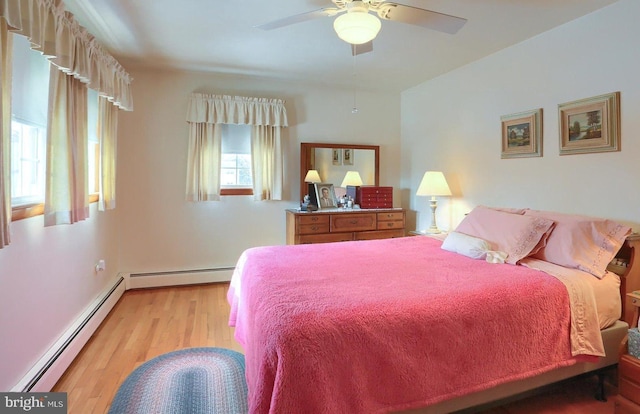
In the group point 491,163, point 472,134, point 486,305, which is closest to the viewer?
point 486,305

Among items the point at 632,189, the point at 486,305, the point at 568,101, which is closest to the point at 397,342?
the point at 486,305

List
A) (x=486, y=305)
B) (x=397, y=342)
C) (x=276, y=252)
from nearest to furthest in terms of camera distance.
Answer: (x=397, y=342)
(x=486, y=305)
(x=276, y=252)

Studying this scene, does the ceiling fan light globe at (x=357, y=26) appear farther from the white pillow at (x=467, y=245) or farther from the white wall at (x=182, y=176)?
the white wall at (x=182, y=176)

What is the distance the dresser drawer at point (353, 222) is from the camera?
3926mm

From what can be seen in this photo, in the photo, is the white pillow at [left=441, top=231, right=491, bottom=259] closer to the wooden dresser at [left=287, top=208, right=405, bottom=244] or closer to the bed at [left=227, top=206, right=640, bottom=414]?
the bed at [left=227, top=206, right=640, bottom=414]

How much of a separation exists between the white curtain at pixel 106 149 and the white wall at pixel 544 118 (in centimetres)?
346

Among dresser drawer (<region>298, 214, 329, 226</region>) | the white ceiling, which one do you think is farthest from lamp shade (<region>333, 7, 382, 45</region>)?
dresser drawer (<region>298, 214, 329, 226</region>)

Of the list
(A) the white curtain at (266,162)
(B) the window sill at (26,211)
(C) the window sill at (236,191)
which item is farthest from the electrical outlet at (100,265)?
(A) the white curtain at (266,162)

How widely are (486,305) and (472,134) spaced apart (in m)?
2.42

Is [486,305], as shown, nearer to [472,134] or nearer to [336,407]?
[336,407]

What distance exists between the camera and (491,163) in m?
3.31

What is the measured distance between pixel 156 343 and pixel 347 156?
299 cm

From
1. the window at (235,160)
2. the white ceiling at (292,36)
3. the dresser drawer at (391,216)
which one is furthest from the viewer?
the dresser drawer at (391,216)

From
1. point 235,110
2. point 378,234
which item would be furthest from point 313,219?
point 235,110
